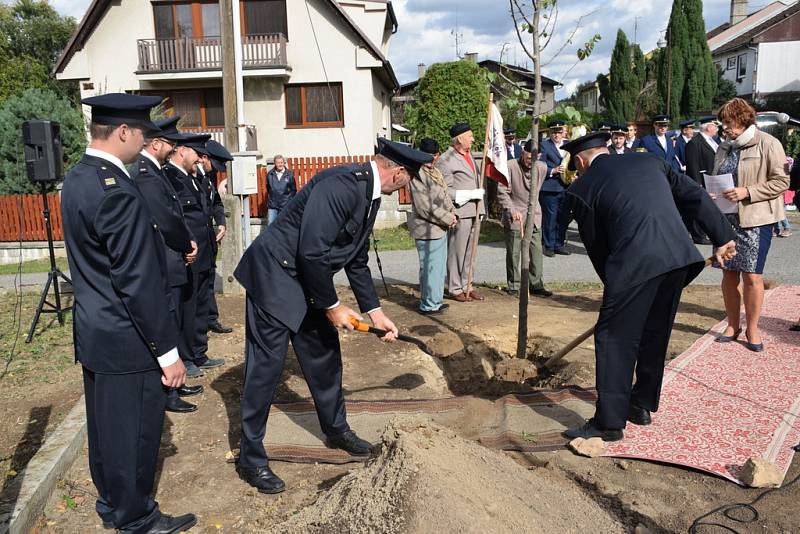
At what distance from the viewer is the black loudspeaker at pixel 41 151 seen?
7.71m

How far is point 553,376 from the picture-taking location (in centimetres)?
559

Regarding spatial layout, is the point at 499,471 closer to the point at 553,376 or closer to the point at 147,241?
the point at 147,241

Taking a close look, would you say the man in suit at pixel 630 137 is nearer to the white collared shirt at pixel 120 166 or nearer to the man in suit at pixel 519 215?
the man in suit at pixel 519 215

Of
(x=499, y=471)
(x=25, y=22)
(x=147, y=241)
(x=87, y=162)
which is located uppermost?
(x=25, y=22)

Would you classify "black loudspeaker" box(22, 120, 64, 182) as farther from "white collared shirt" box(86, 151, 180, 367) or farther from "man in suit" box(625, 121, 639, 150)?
"man in suit" box(625, 121, 639, 150)

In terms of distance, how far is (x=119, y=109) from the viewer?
2871 millimetres

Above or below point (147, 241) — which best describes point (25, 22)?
above

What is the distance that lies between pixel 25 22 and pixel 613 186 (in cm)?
4625

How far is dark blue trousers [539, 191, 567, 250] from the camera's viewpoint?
1101 cm

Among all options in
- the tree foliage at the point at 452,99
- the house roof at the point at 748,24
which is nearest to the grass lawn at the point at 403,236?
the tree foliage at the point at 452,99

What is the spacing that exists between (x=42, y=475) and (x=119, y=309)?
1506mm

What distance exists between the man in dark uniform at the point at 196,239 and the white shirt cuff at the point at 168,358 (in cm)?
249

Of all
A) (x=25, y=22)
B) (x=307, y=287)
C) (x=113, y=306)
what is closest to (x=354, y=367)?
(x=307, y=287)

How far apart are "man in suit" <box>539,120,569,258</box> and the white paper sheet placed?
4.97m
